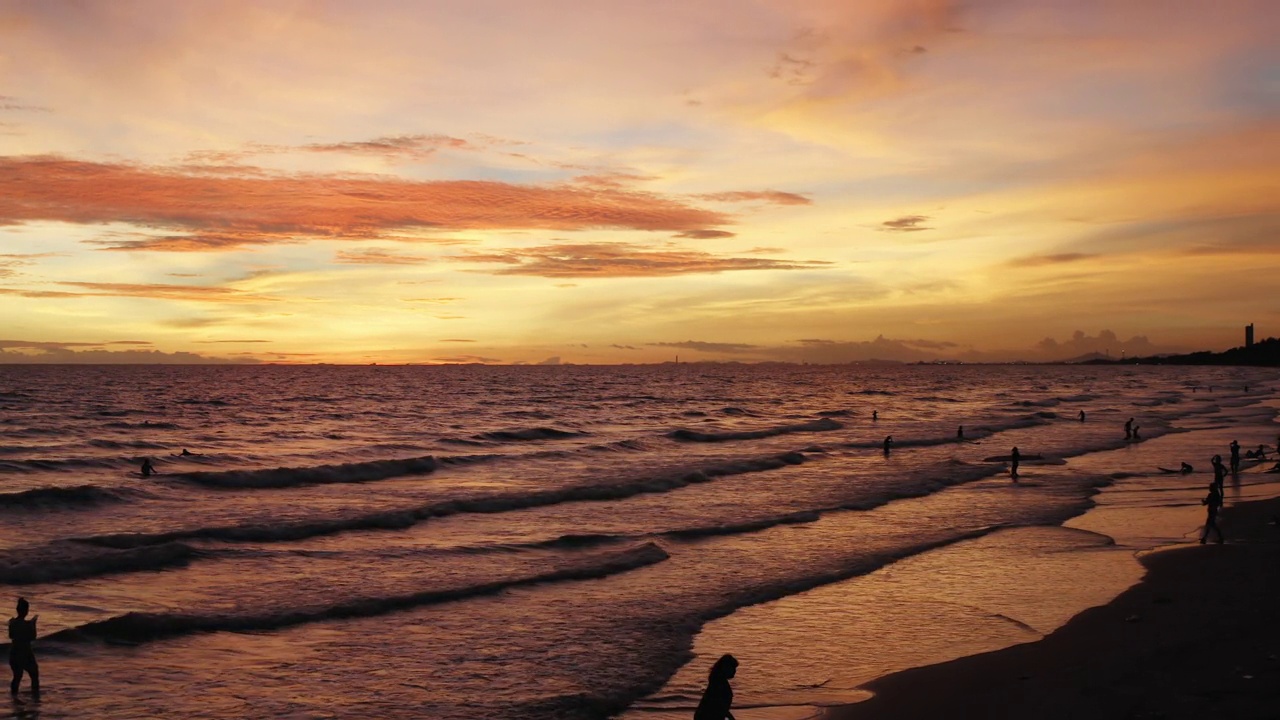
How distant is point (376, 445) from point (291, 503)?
25094 millimetres

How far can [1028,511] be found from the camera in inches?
1401

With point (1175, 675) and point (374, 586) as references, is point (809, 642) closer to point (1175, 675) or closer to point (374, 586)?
point (1175, 675)

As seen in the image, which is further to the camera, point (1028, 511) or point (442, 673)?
point (1028, 511)

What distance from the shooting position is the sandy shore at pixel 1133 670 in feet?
45.6

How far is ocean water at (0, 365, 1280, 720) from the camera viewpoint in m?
16.8

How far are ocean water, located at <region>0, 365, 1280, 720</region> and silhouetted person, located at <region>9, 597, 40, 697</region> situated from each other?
0.55m

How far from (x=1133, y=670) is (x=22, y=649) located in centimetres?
1846

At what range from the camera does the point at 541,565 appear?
26875 millimetres

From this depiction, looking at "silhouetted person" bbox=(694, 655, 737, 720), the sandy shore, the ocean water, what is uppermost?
"silhouetted person" bbox=(694, 655, 737, 720)

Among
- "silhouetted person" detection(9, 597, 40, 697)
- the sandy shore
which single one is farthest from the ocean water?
the sandy shore

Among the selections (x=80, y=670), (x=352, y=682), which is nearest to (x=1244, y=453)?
(x=352, y=682)

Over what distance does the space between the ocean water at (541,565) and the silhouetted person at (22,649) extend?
21.7 inches

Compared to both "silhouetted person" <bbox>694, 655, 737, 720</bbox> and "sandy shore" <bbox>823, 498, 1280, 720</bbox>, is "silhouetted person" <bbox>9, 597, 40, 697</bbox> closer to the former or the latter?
"silhouetted person" <bbox>694, 655, 737, 720</bbox>

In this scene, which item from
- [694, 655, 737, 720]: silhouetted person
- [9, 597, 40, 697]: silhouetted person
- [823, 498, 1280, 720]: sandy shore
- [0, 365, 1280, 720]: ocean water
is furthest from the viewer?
[0, 365, 1280, 720]: ocean water
